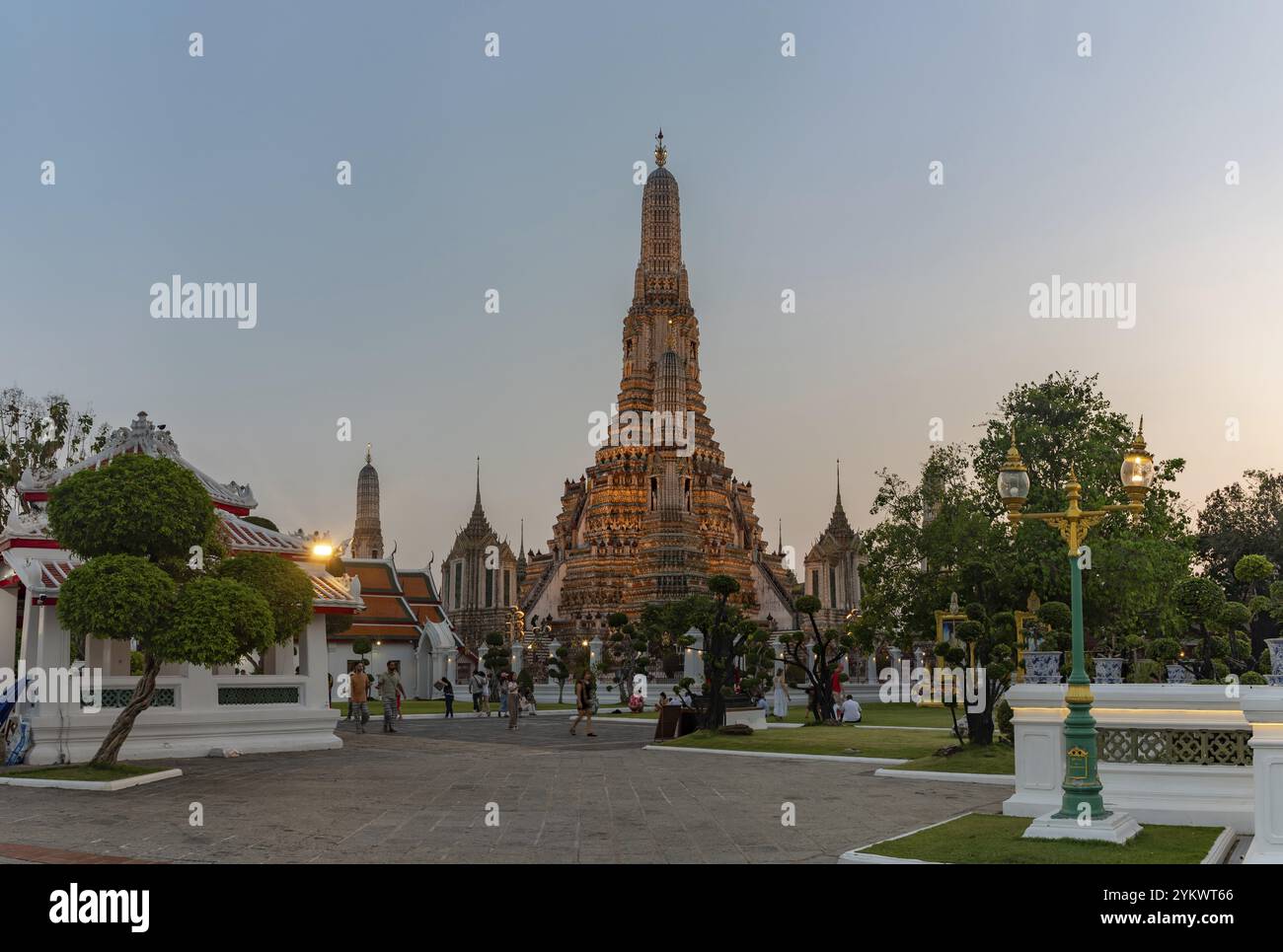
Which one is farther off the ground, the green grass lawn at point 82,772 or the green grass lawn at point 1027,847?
the green grass lawn at point 1027,847

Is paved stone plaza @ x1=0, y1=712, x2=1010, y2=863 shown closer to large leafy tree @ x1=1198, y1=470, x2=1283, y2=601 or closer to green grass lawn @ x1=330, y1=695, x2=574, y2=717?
green grass lawn @ x1=330, y1=695, x2=574, y2=717

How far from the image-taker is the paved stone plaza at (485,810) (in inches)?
433

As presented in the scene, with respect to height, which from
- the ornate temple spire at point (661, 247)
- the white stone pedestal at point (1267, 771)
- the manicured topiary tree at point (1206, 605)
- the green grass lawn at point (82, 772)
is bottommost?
the green grass lawn at point (82, 772)

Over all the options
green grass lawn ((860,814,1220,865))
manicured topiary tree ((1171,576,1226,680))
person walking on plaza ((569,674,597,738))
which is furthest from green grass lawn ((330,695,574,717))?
green grass lawn ((860,814,1220,865))

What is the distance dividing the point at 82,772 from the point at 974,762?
1311cm

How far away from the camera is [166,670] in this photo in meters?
24.5

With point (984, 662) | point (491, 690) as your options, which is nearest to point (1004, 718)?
point (984, 662)

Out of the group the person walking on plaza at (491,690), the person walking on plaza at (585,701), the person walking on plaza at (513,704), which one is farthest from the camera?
the person walking on plaza at (491,690)

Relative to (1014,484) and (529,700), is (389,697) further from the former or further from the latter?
(1014,484)

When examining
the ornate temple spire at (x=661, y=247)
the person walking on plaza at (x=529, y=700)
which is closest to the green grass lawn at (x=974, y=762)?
the person walking on plaza at (x=529, y=700)

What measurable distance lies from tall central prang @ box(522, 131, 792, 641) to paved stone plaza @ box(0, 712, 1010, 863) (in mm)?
55834

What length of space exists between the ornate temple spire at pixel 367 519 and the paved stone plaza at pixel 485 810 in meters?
85.0

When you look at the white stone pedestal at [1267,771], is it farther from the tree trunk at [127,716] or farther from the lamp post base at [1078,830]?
the tree trunk at [127,716]
